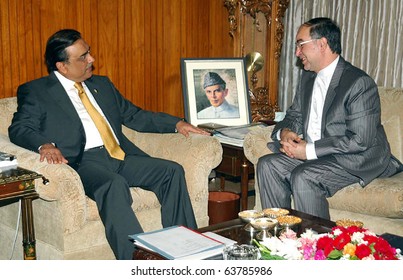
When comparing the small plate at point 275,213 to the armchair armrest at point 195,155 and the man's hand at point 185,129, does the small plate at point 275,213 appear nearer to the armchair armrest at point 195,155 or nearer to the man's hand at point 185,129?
the armchair armrest at point 195,155

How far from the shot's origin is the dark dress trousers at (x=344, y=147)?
3432 mm

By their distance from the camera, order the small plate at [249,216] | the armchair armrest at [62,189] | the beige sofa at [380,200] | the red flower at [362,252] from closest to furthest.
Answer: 1. the red flower at [362,252]
2. the small plate at [249,216]
3. the armchair armrest at [62,189]
4. the beige sofa at [380,200]

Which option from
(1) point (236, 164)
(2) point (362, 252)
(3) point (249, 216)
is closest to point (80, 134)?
(1) point (236, 164)

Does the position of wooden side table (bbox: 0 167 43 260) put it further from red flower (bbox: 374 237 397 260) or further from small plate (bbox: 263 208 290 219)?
red flower (bbox: 374 237 397 260)

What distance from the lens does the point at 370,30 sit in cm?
471

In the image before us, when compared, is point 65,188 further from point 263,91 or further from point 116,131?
point 263,91

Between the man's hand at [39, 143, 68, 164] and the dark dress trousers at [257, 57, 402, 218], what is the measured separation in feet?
4.18

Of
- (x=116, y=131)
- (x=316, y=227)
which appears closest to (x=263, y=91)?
(x=116, y=131)

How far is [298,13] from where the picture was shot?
16.8 feet

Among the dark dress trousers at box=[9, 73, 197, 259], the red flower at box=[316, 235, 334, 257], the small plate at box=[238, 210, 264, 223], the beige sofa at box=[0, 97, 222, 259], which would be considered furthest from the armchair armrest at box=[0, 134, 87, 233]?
the red flower at box=[316, 235, 334, 257]

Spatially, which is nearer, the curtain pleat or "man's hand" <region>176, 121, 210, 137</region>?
"man's hand" <region>176, 121, 210, 137</region>

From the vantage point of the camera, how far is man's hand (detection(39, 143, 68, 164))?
3.10 meters

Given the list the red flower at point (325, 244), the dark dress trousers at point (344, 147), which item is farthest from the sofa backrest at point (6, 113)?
the red flower at point (325, 244)

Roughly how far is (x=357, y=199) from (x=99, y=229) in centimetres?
139
